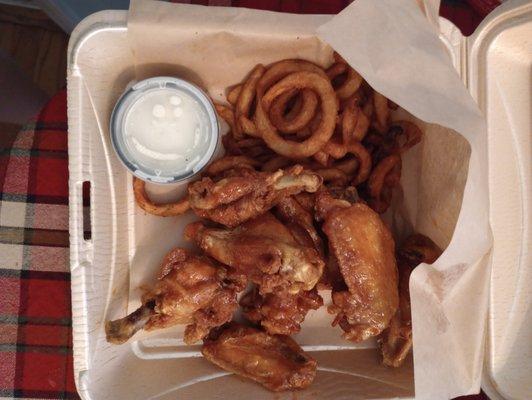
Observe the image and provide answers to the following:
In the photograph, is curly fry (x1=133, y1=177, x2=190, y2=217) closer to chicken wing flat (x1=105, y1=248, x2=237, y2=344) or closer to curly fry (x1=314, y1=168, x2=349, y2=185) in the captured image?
chicken wing flat (x1=105, y1=248, x2=237, y2=344)

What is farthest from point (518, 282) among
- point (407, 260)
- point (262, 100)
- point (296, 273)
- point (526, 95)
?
point (262, 100)

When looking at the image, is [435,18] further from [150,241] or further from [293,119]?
[150,241]

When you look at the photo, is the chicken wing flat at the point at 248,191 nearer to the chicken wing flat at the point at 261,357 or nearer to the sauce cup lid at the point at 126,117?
the sauce cup lid at the point at 126,117

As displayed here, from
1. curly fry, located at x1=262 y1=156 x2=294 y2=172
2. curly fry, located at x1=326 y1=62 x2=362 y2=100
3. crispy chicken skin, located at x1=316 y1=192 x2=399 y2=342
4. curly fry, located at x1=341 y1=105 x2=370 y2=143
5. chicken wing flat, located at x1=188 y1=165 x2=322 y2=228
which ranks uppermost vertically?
curly fry, located at x1=326 y1=62 x2=362 y2=100

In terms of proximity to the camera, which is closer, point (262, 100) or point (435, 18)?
point (435, 18)

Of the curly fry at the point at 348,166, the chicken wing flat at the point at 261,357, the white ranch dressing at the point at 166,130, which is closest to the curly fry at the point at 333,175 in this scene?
the curly fry at the point at 348,166

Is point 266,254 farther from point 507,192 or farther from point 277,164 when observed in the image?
point 507,192

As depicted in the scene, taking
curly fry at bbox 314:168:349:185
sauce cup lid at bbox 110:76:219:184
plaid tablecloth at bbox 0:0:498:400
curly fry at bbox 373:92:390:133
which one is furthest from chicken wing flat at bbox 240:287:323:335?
plaid tablecloth at bbox 0:0:498:400
